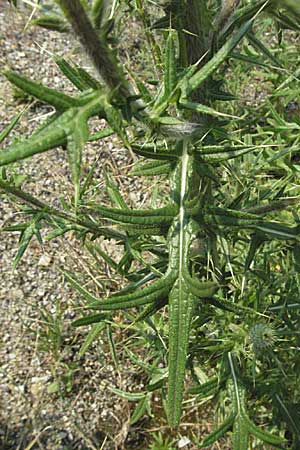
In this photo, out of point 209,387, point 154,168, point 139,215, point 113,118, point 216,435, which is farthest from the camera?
point 209,387

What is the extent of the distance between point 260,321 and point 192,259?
1.12 feet

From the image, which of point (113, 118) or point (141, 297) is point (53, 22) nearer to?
point (113, 118)

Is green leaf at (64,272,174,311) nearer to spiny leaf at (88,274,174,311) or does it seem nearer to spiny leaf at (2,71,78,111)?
spiny leaf at (88,274,174,311)

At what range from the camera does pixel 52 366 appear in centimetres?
265

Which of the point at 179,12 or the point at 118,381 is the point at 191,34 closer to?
the point at 179,12

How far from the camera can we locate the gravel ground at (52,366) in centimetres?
253

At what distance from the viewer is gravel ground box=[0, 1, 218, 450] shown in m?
2.53

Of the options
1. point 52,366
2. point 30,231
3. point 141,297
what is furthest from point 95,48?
point 52,366

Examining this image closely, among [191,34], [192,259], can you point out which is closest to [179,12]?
[191,34]

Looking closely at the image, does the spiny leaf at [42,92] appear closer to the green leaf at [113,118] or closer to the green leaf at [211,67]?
the green leaf at [113,118]

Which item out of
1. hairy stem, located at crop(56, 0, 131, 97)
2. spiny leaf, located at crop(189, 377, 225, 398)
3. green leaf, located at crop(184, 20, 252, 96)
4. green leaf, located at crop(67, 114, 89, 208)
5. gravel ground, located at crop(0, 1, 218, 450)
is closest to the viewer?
hairy stem, located at crop(56, 0, 131, 97)

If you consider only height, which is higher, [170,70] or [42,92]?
[170,70]

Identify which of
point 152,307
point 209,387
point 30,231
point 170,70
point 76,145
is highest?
point 170,70

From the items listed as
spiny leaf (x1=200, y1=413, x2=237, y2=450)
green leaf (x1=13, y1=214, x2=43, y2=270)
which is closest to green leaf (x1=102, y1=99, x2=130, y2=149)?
green leaf (x1=13, y1=214, x2=43, y2=270)
